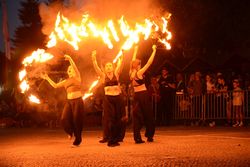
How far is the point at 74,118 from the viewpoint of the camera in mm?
12617

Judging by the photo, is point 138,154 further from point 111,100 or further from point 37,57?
point 37,57

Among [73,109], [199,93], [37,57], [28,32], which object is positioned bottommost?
[73,109]

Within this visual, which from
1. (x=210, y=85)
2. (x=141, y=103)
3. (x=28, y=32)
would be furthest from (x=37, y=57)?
(x=28, y=32)

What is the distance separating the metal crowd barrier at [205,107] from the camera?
1980 cm

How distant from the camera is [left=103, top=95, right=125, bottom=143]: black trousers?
41.1 feet

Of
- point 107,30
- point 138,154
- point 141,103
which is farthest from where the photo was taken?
point 107,30

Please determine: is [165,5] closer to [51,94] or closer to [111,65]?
[51,94]

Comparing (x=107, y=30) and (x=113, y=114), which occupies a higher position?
(x=107, y=30)

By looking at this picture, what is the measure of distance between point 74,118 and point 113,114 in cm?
98

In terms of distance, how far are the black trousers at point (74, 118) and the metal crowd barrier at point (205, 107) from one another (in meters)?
8.75

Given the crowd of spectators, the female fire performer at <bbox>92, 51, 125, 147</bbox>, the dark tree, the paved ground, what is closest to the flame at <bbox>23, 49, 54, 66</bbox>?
the paved ground

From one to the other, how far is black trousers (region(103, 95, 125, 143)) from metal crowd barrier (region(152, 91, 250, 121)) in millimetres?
8044

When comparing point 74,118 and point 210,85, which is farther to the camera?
point 210,85

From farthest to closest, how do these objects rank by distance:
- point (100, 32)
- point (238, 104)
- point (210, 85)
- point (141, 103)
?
point (210, 85), point (238, 104), point (100, 32), point (141, 103)
